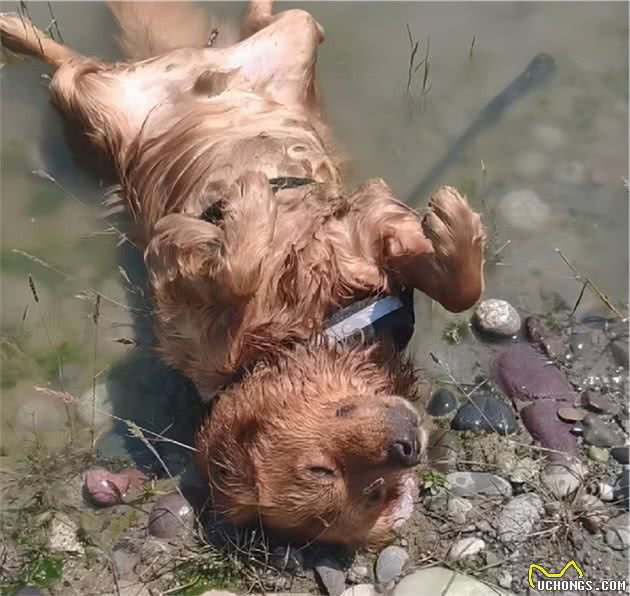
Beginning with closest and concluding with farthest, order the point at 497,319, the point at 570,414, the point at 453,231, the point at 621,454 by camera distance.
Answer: the point at 453,231
the point at 621,454
the point at 570,414
the point at 497,319

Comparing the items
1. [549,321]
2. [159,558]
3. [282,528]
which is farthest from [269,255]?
[549,321]

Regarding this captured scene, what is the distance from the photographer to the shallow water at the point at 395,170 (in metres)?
4.35

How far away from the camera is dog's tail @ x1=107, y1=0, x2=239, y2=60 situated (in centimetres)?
480

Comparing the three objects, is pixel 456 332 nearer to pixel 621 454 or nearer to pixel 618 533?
pixel 621 454

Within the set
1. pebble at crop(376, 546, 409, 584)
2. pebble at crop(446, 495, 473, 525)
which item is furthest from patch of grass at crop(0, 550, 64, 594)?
pebble at crop(446, 495, 473, 525)

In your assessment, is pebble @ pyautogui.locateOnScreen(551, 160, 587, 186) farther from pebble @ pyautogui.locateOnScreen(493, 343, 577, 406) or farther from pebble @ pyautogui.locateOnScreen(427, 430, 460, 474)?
pebble @ pyautogui.locateOnScreen(427, 430, 460, 474)

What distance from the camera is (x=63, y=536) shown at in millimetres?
3754

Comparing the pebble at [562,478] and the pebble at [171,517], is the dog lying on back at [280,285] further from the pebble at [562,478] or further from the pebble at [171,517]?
the pebble at [562,478]

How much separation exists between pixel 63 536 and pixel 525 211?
291 centimetres

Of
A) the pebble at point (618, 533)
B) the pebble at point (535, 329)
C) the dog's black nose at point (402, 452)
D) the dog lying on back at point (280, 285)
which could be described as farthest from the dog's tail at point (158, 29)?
the pebble at point (618, 533)

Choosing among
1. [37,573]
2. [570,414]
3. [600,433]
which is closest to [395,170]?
[570,414]

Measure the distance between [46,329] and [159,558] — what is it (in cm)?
142

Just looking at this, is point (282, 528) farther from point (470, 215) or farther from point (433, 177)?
point (433, 177)

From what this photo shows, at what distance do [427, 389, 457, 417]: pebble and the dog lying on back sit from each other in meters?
0.64
